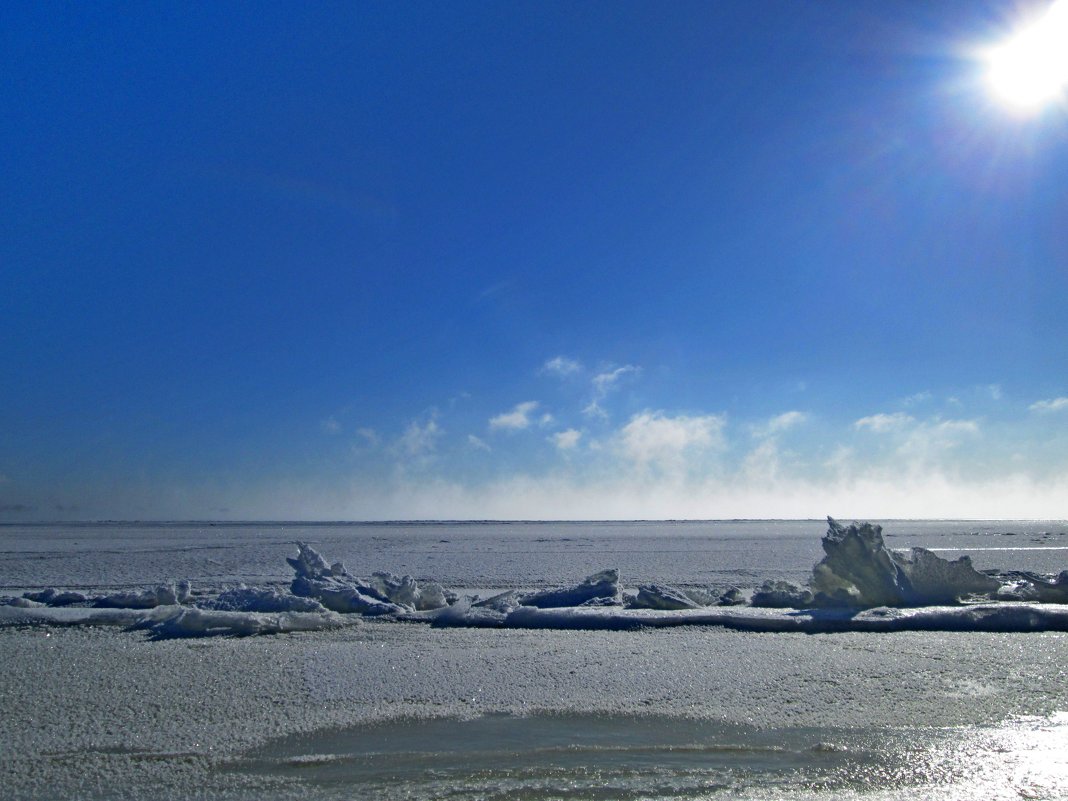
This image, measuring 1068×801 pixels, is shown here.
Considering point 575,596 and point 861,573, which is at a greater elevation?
point 861,573

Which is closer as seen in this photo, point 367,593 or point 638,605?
point 638,605

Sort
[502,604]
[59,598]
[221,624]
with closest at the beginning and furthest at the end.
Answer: [221,624]
[502,604]
[59,598]

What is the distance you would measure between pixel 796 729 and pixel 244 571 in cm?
1008

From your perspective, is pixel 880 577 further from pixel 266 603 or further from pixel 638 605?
pixel 266 603

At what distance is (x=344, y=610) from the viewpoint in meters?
6.43

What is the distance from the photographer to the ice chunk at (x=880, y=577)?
6566mm

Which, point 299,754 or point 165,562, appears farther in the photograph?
point 165,562

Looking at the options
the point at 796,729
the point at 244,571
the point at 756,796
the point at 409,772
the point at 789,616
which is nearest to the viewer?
the point at 756,796

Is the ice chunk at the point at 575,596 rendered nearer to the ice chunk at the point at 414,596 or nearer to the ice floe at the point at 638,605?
the ice floe at the point at 638,605

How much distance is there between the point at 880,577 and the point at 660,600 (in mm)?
2178

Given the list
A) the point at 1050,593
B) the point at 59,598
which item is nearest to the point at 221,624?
the point at 59,598

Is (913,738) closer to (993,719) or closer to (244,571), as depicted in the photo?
(993,719)

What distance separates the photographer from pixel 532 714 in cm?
349

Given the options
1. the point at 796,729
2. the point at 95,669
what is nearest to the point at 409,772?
the point at 796,729
